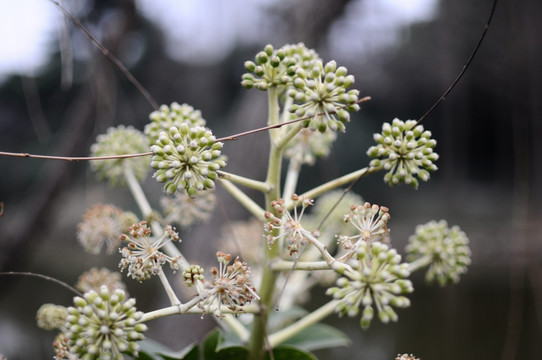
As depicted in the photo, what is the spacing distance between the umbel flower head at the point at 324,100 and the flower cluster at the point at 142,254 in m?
0.21

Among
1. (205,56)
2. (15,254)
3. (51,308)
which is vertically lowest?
(51,308)

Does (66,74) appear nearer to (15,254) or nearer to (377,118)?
(15,254)

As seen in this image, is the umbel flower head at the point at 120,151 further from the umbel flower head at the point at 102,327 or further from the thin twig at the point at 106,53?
the umbel flower head at the point at 102,327

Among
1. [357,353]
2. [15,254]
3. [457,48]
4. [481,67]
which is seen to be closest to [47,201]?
[15,254]

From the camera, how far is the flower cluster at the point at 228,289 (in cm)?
48

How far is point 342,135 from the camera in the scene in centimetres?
409

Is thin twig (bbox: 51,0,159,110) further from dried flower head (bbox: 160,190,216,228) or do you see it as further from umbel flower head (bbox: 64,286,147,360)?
umbel flower head (bbox: 64,286,147,360)

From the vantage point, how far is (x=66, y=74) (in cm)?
79

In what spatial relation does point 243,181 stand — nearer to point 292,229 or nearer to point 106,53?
point 292,229

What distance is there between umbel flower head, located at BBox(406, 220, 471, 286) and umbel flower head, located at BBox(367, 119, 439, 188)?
0.81 ft

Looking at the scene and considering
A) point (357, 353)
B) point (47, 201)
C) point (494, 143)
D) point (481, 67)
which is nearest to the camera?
point (47, 201)

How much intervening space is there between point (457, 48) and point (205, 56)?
307 centimetres

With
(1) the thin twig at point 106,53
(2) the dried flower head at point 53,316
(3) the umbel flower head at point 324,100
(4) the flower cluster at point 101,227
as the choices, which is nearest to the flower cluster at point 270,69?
(3) the umbel flower head at point 324,100

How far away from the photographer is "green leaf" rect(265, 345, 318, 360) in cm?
64
